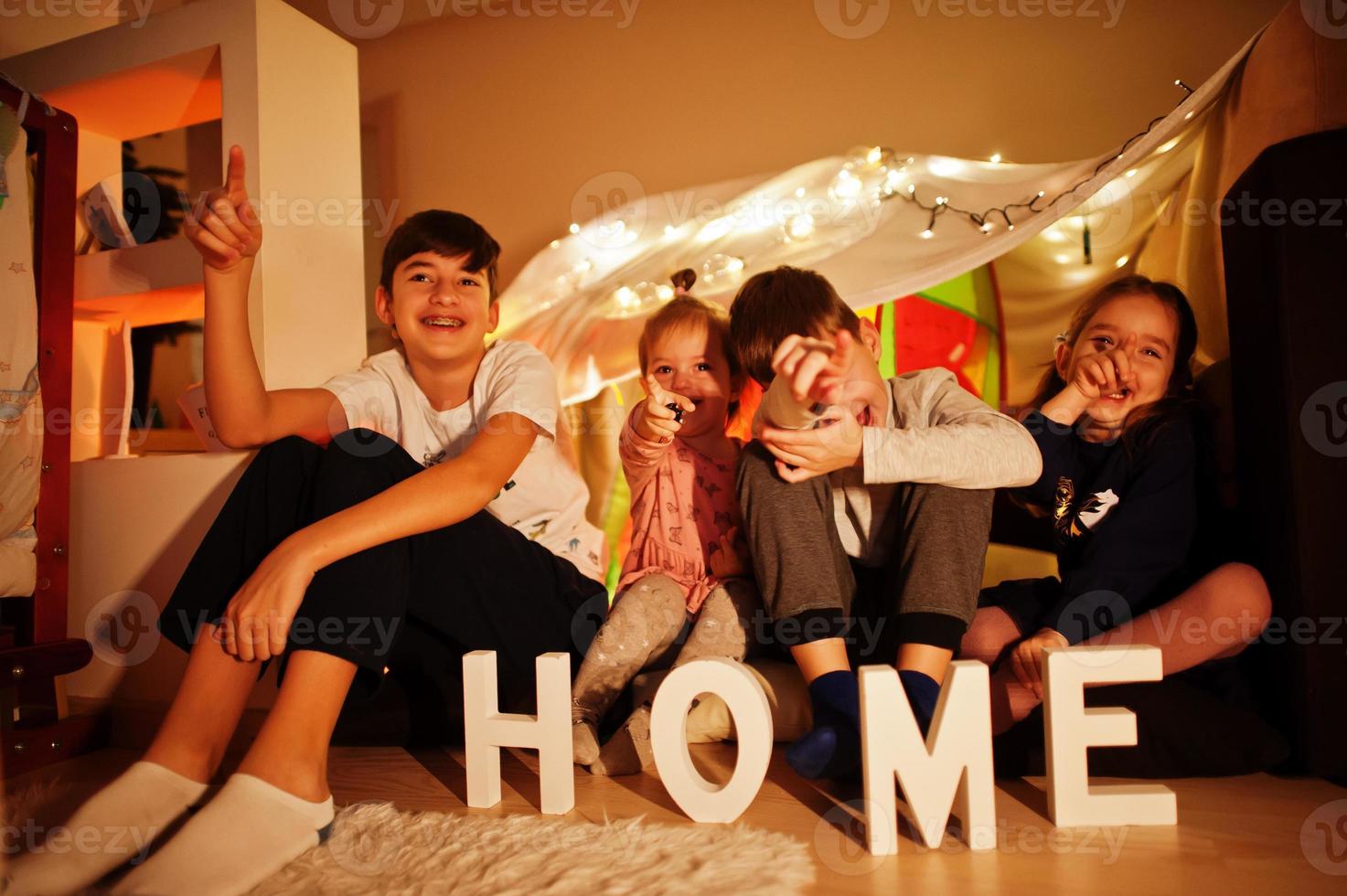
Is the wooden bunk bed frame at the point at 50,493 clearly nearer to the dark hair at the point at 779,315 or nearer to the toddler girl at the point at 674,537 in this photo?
the toddler girl at the point at 674,537

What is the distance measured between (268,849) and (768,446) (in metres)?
0.57

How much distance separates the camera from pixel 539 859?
70 cm

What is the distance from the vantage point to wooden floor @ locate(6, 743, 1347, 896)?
65 cm

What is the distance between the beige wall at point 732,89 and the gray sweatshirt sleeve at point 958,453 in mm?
1224

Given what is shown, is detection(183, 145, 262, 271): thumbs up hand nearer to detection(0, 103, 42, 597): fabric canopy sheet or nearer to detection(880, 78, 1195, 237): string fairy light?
detection(0, 103, 42, 597): fabric canopy sheet

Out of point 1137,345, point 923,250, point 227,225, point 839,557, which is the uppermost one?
point 923,250

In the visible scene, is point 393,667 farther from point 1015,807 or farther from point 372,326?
point 372,326

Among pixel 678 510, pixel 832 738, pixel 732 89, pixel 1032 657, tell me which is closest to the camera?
pixel 832 738

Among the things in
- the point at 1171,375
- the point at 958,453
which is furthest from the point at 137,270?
the point at 1171,375

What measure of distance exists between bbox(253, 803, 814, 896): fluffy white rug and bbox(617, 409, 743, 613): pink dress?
38cm

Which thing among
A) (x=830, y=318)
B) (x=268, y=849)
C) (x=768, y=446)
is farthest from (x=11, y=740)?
(x=830, y=318)

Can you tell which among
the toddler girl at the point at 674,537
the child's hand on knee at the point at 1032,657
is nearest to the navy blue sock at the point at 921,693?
the child's hand on knee at the point at 1032,657

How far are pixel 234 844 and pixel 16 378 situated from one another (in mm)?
839

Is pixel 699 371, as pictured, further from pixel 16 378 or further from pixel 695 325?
pixel 16 378
